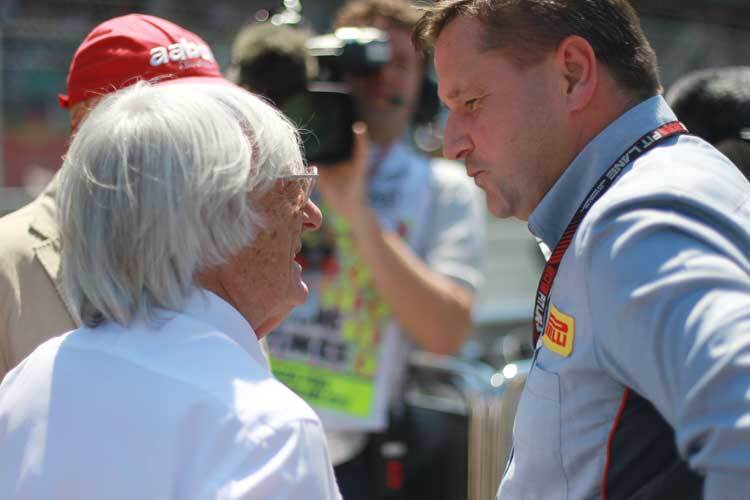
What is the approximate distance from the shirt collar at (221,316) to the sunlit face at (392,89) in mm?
1570

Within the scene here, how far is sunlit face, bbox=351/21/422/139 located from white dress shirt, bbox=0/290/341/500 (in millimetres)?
1647

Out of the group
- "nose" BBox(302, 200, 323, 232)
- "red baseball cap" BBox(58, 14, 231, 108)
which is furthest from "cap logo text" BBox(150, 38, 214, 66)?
"nose" BBox(302, 200, 323, 232)

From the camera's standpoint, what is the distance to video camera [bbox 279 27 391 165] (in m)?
2.53

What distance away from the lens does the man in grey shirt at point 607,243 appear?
990 millimetres

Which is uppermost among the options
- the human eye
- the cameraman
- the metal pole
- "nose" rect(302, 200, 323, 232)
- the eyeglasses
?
the human eye

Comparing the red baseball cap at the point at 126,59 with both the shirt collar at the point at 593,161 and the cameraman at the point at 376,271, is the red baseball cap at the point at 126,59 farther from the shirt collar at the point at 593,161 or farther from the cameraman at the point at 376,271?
the shirt collar at the point at 593,161

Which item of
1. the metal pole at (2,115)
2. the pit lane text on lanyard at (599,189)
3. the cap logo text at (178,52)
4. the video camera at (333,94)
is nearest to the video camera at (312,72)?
the video camera at (333,94)

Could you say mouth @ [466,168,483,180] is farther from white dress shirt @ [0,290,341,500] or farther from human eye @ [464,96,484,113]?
white dress shirt @ [0,290,341,500]

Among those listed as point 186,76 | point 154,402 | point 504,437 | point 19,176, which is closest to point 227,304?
point 154,402

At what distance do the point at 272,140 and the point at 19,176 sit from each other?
540 centimetres

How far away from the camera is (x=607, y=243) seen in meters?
1.09

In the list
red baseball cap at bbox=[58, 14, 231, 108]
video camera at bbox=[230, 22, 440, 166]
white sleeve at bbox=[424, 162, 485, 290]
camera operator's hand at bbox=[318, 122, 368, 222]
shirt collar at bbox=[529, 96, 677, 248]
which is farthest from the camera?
white sleeve at bbox=[424, 162, 485, 290]

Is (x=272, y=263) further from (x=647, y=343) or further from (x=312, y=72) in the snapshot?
(x=312, y=72)

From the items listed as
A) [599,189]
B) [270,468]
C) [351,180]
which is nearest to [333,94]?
[351,180]
